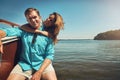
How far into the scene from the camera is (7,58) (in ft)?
7.84

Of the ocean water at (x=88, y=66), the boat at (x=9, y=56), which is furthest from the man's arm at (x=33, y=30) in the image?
the ocean water at (x=88, y=66)

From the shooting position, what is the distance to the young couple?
7.39 ft

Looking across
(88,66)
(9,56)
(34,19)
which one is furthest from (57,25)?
(88,66)

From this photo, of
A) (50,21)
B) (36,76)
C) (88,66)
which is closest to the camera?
(36,76)

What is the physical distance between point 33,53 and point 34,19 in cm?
24

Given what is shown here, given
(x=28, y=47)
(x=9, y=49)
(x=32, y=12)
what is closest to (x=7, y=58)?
(x=9, y=49)

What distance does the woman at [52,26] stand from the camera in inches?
90.7

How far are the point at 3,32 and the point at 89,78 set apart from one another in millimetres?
9640

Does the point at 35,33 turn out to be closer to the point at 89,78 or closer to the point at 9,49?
the point at 9,49

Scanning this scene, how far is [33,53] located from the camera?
227 centimetres

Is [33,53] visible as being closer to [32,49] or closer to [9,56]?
[32,49]

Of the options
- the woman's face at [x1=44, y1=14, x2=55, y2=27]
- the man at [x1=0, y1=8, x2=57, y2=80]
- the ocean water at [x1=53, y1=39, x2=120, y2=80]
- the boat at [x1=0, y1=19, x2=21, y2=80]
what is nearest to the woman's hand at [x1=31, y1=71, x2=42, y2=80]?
the man at [x1=0, y1=8, x2=57, y2=80]

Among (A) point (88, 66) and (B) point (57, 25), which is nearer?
(B) point (57, 25)


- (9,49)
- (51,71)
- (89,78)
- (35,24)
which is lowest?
(89,78)
